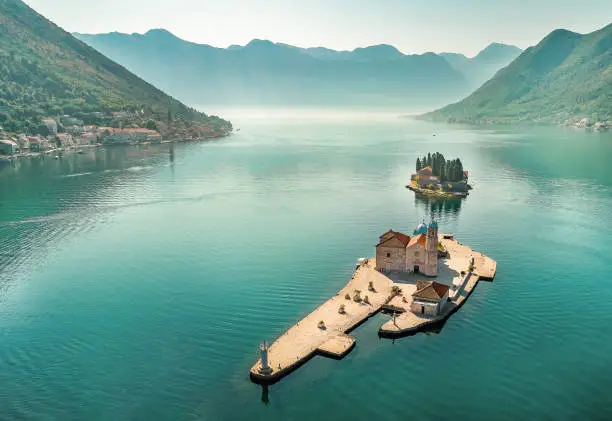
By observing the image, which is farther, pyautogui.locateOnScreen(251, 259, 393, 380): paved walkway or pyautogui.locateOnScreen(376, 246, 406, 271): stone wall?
pyautogui.locateOnScreen(376, 246, 406, 271): stone wall

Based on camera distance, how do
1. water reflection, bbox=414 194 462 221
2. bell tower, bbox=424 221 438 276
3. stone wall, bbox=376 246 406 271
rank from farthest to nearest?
water reflection, bbox=414 194 462 221, stone wall, bbox=376 246 406 271, bell tower, bbox=424 221 438 276

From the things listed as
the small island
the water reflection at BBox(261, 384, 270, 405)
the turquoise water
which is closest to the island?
the water reflection at BBox(261, 384, 270, 405)

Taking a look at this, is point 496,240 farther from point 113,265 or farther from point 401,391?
point 113,265

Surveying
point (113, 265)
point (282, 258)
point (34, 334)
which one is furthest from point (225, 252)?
point (34, 334)

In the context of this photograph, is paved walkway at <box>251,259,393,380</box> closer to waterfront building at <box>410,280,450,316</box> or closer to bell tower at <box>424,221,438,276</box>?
waterfront building at <box>410,280,450,316</box>

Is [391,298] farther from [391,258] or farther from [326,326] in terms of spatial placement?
[326,326]

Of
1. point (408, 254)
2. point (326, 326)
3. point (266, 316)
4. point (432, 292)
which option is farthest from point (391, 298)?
point (266, 316)
